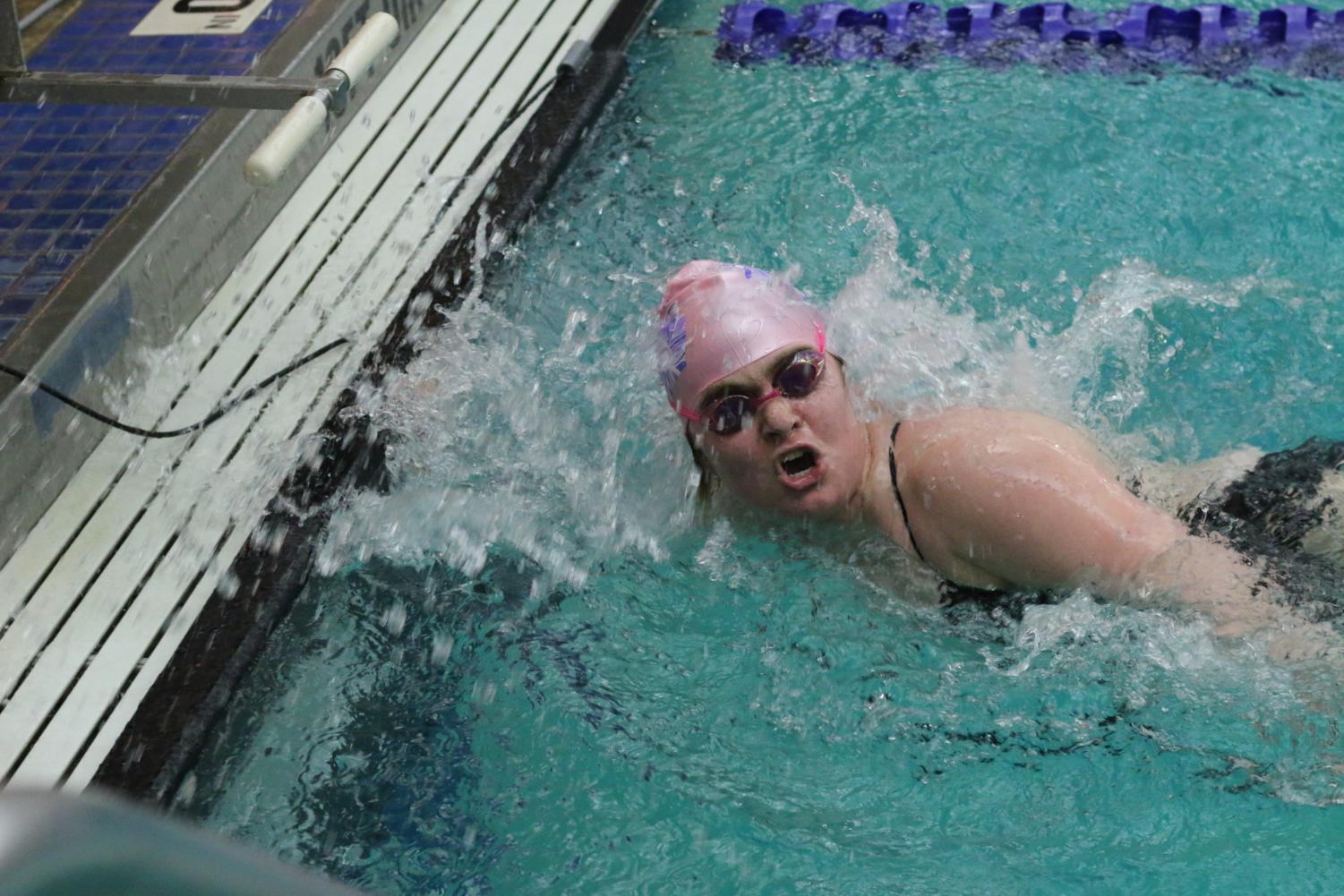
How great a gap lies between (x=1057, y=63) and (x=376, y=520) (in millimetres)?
2798

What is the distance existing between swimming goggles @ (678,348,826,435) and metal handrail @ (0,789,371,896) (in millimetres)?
1990

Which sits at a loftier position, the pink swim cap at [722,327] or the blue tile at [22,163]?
the blue tile at [22,163]

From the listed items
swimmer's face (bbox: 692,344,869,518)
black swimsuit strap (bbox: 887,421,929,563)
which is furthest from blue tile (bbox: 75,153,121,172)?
black swimsuit strap (bbox: 887,421,929,563)

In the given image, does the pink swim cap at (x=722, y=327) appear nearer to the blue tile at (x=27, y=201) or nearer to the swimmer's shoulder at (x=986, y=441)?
the swimmer's shoulder at (x=986, y=441)

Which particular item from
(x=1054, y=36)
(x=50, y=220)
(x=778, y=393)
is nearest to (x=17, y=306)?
(x=50, y=220)

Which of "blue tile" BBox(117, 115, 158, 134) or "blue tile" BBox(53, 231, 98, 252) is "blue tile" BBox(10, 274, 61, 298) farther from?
"blue tile" BBox(117, 115, 158, 134)

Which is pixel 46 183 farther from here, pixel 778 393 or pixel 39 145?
pixel 778 393

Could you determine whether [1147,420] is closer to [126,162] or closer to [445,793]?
[445,793]

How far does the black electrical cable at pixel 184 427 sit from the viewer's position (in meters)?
3.05

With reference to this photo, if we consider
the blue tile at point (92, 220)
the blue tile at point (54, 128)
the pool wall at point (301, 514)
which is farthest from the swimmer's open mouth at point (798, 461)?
the blue tile at point (54, 128)

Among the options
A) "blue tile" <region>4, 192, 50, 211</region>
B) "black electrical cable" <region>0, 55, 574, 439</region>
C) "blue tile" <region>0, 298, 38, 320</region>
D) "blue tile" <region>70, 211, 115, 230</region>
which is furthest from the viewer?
"blue tile" <region>4, 192, 50, 211</region>

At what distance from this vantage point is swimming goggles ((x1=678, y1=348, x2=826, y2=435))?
103 inches

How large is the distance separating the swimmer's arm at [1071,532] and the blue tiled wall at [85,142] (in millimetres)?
2190

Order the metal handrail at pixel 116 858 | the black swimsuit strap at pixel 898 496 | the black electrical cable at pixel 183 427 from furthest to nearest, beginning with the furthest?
the black electrical cable at pixel 183 427 < the black swimsuit strap at pixel 898 496 < the metal handrail at pixel 116 858
